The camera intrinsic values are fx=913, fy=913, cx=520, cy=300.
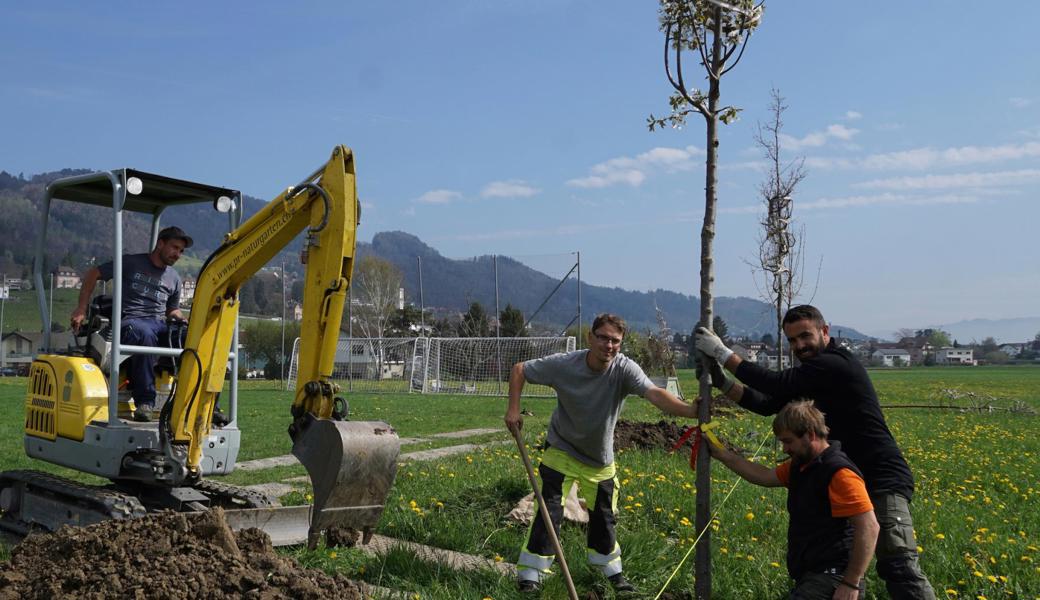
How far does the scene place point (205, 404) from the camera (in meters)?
6.94

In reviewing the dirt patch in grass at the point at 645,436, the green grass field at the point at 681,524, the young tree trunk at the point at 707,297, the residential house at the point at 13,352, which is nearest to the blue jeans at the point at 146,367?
the green grass field at the point at 681,524

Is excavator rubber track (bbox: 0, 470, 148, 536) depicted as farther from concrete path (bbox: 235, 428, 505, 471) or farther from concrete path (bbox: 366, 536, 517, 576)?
concrete path (bbox: 235, 428, 505, 471)

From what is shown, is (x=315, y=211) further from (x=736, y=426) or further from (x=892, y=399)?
(x=892, y=399)

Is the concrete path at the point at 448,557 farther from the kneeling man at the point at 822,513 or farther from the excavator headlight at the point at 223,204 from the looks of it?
the excavator headlight at the point at 223,204

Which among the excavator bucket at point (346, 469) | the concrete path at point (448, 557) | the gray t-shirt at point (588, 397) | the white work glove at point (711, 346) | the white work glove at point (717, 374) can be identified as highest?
the white work glove at point (711, 346)

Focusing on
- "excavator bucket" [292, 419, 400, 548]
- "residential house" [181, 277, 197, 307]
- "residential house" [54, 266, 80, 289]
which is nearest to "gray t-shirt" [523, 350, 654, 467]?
"excavator bucket" [292, 419, 400, 548]

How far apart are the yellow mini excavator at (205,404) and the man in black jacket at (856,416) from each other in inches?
100

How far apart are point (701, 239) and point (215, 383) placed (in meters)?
3.90

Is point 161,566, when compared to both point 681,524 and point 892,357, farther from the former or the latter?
point 892,357

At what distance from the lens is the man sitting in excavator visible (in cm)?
709

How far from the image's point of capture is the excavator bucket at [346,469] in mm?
5641

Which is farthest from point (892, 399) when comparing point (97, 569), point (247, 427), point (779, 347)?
point (97, 569)

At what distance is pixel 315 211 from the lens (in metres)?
6.20

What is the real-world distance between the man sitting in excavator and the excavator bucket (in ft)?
6.44
